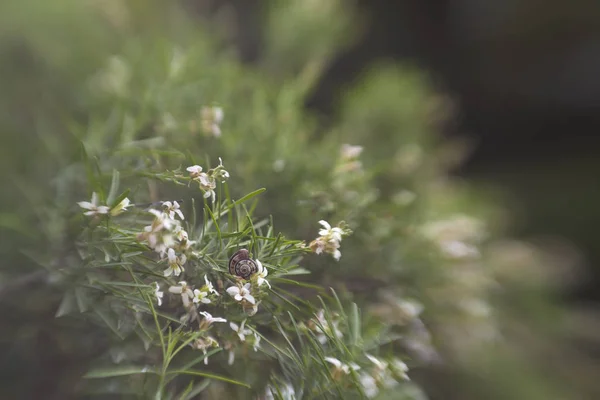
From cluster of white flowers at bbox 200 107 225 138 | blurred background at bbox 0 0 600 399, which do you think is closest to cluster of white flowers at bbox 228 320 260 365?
A: cluster of white flowers at bbox 200 107 225 138

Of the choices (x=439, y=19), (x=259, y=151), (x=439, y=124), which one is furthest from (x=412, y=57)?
(x=259, y=151)

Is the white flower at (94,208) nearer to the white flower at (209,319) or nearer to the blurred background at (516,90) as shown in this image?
the white flower at (209,319)

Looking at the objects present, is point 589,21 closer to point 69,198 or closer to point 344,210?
point 344,210

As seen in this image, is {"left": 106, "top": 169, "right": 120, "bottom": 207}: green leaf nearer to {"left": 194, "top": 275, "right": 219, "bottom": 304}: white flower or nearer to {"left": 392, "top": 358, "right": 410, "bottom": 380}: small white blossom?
{"left": 194, "top": 275, "right": 219, "bottom": 304}: white flower

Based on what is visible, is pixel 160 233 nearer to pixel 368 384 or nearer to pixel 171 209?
pixel 171 209

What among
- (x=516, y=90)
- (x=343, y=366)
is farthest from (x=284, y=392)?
(x=516, y=90)
